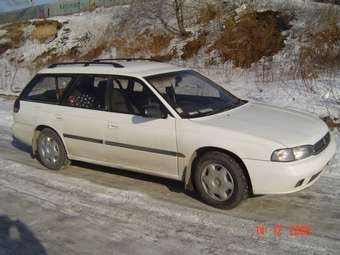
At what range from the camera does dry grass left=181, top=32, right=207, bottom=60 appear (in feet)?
61.5

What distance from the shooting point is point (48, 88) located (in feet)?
23.1

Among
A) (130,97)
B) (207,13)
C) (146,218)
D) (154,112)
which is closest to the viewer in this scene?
(146,218)

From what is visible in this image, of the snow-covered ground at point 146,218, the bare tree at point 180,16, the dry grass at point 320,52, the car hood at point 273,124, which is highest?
the bare tree at point 180,16

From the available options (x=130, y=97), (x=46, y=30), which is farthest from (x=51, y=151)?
(x=46, y=30)

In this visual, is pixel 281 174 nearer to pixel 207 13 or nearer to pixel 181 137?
pixel 181 137

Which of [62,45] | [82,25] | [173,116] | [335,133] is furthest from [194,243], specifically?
[82,25]

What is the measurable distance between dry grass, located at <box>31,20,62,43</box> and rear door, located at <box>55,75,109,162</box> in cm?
2612

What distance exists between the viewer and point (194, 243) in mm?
4289

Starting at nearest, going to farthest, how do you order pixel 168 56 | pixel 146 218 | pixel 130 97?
pixel 146 218 → pixel 130 97 → pixel 168 56

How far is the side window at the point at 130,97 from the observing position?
572 centimetres

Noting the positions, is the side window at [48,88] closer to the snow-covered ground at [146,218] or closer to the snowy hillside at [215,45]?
the snow-covered ground at [146,218]

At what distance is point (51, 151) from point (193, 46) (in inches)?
516

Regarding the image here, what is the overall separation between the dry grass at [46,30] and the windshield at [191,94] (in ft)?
87.7

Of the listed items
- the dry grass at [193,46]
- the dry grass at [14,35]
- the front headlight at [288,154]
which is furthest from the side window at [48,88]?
the dry grass at [14,35]
